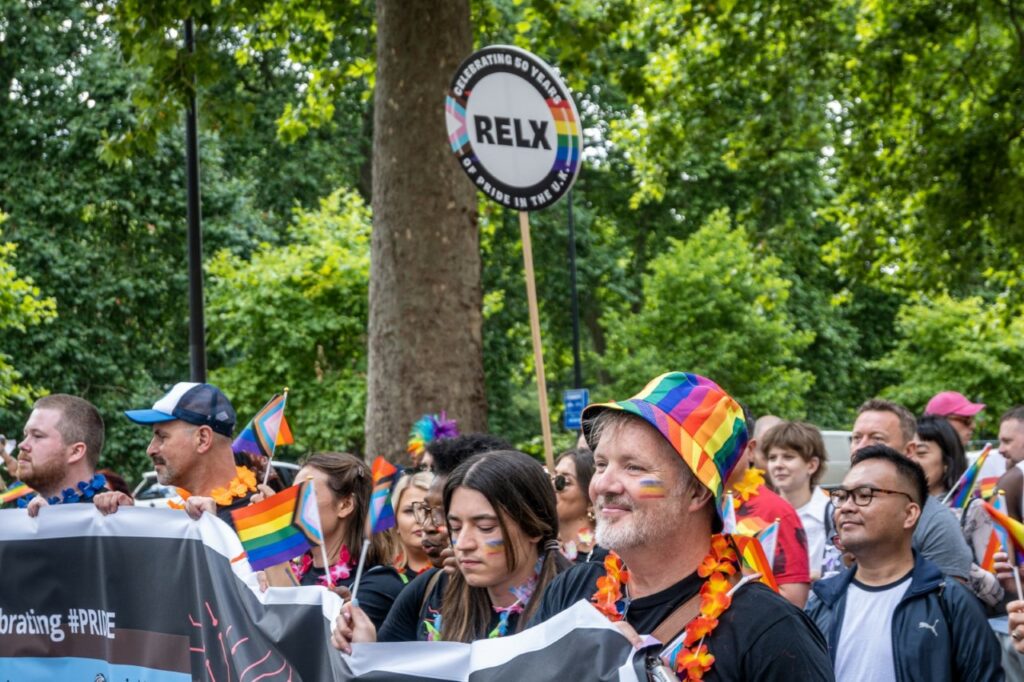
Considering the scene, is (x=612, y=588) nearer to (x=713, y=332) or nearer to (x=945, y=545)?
(x=945, y=545)

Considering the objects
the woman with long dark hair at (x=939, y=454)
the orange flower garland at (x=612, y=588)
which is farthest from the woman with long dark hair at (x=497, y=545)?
the woman with long dark hair at (x=939, y=454)

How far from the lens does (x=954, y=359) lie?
3512cm

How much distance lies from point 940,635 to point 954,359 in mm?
32297

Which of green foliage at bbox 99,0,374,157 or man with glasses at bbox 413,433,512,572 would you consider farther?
green foliage at bbox 99,0,374,157

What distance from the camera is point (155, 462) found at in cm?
580

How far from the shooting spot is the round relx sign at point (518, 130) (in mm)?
6430

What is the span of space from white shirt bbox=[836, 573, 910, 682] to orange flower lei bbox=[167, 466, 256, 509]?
2.55m

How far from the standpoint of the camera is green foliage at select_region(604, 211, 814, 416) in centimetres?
2850

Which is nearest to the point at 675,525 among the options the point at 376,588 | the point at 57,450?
the point at 376,588

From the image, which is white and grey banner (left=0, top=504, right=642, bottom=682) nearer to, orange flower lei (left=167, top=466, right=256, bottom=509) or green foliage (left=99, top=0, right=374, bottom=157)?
orange flower lei (left=167, top=466, right=256, bottom=509)

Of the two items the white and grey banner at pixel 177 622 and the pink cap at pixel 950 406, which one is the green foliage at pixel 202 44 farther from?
the white and grey banner at pixel 177 622

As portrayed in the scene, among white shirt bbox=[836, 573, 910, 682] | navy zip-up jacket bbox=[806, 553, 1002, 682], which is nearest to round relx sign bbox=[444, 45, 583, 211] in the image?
white shirt bbox=[836, 573, 910, 682]

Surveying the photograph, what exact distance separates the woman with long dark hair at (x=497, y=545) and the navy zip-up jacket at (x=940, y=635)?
1026 mm

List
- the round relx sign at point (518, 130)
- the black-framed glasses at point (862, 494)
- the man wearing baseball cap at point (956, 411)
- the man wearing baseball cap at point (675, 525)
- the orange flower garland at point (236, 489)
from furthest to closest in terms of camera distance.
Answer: the man wearing baseball cap at point (956, 411), the round relx sign at point (518, 130), the orange flower garland at point (236, 489), the black-framed glasses at point (862, 494), the man wearing baseball cap at point (675, 525)
